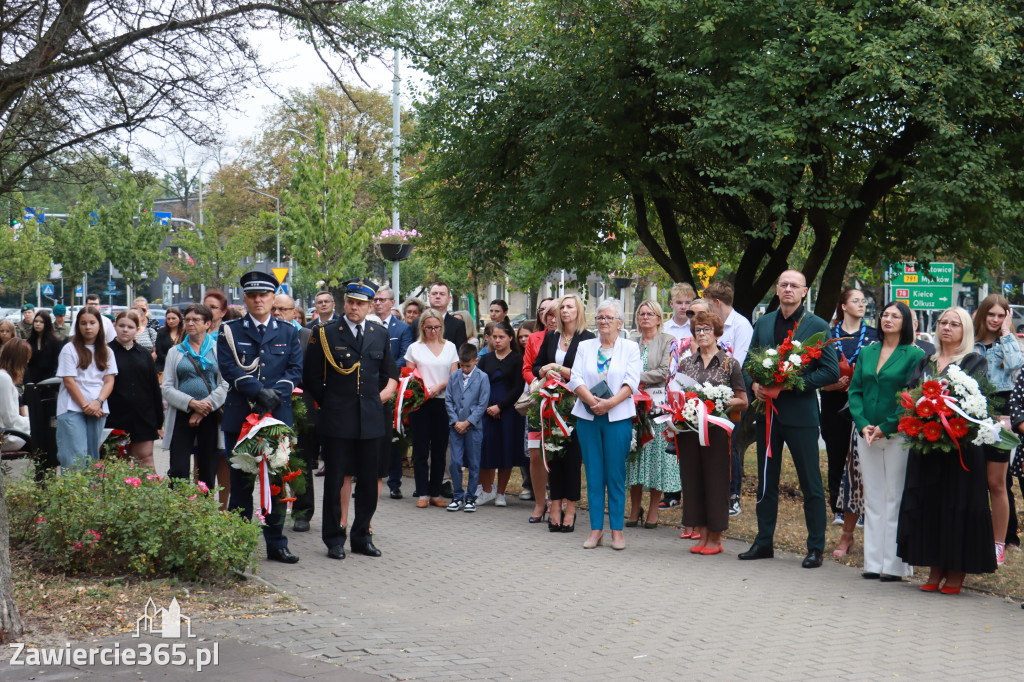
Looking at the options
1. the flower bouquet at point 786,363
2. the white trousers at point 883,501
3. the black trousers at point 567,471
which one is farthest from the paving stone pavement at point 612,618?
the flower bouquet at point 786,363

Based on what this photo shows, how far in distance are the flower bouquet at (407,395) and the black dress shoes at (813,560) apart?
4373mm

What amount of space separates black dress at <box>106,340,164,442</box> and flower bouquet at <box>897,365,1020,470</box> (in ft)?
22.1

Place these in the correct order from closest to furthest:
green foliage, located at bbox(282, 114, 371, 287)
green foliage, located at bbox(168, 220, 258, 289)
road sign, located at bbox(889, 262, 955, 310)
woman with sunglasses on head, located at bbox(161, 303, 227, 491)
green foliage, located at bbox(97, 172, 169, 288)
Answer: woman with sunglasses on head, located at bbox(161, 303, 227, 491) < road sign, located at bbox(889, 262, 955, 310) < green foliage, located at bbox(282, 114, 371, 287) < green foliage, located at bbox(97, 172, 169, 288) < green foliage, located at bbox(168, 220, 258, 289)

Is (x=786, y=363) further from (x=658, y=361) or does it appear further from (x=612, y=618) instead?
(x=612, y=618)

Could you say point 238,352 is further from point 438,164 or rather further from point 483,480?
point 438,164

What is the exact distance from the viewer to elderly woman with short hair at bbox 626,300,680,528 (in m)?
9.67

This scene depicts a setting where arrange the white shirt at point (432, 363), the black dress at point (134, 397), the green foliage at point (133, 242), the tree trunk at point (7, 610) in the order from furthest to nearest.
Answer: the green foliage at point (133, 242) < the white shirt at point (432, 363) < the black dress at point (134, 397) < the tree trunk at point (7, 610)

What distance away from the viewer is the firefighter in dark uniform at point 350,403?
331 inches

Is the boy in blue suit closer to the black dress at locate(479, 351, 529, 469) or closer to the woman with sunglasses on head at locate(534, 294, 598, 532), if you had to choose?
the black dress at locate(479, 351, 529, 469)

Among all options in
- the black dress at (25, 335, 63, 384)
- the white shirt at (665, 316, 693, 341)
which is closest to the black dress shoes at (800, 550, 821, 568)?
the white shirt at (665, 316, 693, 341)

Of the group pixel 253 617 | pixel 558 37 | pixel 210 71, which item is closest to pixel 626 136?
pixel 558 37

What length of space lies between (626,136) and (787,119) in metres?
2.59

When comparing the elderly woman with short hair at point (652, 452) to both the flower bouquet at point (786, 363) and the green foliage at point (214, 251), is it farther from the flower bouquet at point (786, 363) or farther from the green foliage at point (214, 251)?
the green foliage at point (214, 251)

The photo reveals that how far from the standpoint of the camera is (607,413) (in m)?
8.97
